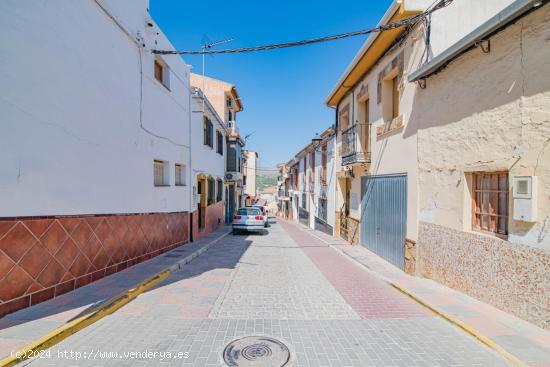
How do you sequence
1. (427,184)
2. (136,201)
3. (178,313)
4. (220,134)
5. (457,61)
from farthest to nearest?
1. (220,134)
2. (136,201)
3. (427,184)
4. (457,61)
5. (178,313)

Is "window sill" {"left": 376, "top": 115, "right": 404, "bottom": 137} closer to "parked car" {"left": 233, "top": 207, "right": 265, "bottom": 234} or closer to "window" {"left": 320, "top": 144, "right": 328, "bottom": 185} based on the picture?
"parked car" {"left": 233, "top": 207, "right": 265, "bottom": 234}

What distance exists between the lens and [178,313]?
4.50m

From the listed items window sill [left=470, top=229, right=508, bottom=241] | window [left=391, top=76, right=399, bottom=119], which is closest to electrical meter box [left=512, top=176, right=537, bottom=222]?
window sill [left=470, top=229, right=508, bottom=241]

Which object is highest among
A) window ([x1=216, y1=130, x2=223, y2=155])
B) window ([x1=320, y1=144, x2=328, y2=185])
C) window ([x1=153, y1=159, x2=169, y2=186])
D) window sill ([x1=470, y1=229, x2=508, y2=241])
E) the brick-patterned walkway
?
window ([x1=216, y1=130, x2=223, y2=155])

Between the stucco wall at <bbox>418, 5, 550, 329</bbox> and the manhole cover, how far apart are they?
372 cm

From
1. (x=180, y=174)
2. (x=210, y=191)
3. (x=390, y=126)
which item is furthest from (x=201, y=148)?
(x=390, y=126)

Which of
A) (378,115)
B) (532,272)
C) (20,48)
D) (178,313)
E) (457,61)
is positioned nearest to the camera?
(532,272)

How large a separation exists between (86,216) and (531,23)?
835 centimetres

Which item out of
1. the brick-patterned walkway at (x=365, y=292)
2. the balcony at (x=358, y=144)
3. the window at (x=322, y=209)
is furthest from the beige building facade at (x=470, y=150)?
the window at (x=322, y=209)

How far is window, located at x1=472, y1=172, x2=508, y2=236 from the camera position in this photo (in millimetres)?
4711

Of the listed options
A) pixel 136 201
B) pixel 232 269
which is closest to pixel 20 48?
pixel 136 201

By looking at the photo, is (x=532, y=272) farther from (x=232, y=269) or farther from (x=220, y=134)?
(x=220, y=134)

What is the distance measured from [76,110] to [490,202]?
26.3 feet

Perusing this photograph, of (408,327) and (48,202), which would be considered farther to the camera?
(48,202)
